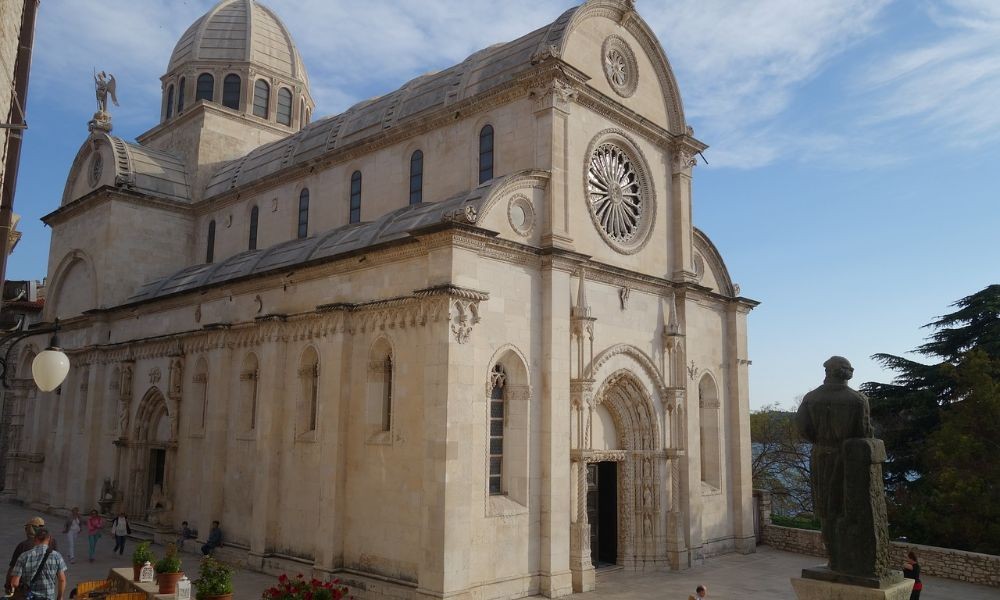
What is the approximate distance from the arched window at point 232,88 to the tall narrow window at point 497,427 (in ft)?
80.2

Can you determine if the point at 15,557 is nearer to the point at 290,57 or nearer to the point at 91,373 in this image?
the point at 91,373

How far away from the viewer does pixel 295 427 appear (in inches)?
797

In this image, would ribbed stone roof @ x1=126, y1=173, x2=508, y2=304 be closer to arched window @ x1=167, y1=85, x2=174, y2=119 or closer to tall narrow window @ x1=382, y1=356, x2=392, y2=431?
tall narrow window @ x1=382, y1=356, x2=392, y2=431

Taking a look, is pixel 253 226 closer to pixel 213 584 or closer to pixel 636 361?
pixel 636 361

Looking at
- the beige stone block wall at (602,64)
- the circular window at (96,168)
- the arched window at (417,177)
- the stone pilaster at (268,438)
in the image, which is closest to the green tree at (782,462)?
the beige stone block wall at (602,64)

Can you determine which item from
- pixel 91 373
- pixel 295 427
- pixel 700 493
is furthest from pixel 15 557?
pixel 91 373

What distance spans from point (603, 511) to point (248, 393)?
1093 cm

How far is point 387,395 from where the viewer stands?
1819 centimetres

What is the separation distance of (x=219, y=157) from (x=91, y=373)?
35.2 ft

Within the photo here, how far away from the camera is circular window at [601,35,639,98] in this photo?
72.2 ft

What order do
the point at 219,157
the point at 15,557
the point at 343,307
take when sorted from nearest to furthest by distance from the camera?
the point at 15,557, the point at 343,307, the point at 219,157

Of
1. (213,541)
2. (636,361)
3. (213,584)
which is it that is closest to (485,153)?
(636,361)

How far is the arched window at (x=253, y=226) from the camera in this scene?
28.4m

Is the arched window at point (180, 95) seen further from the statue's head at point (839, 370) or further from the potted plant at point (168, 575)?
the statue's head at point (839, 370)
